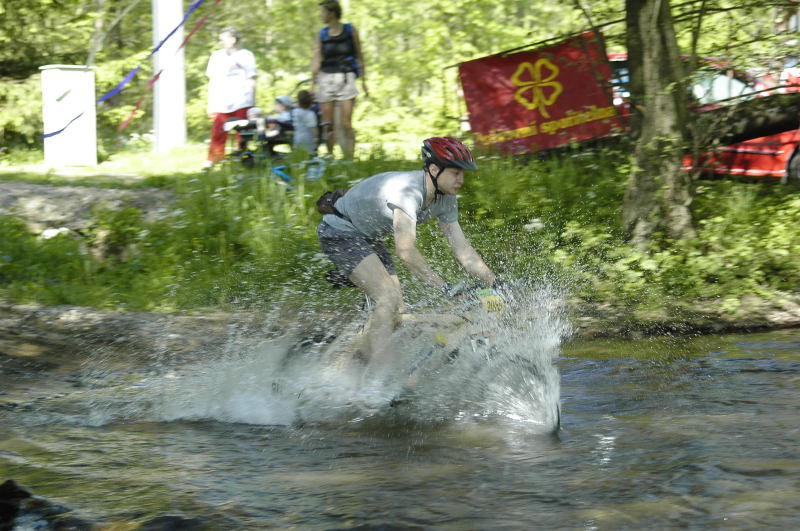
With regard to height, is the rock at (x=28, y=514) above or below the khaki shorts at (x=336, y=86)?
below

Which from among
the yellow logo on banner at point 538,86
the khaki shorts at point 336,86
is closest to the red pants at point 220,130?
the khaki shorts at point 336,86

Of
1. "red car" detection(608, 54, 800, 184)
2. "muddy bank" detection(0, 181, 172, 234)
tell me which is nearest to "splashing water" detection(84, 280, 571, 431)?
"red car" detection(608, 54, 800, 184)

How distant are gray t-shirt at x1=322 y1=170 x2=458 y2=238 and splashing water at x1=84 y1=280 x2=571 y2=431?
0.66m

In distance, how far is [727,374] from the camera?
705 centimetres

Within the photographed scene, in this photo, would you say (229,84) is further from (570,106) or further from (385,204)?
(385,204)

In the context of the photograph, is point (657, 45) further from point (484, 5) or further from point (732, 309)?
point (484, 5)

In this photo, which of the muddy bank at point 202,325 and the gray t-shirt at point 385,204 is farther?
the muddy bank at point 202,325

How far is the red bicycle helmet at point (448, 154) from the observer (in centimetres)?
584

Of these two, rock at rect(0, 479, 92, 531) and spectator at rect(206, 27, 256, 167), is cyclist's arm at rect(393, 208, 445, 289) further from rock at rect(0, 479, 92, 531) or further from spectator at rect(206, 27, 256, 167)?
spectator at rect(206, 27, 256, 167)

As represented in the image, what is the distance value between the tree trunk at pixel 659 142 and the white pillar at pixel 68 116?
8641mm

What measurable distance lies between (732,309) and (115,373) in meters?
5.20

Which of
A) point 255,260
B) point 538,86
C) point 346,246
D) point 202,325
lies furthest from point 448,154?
point 538,86

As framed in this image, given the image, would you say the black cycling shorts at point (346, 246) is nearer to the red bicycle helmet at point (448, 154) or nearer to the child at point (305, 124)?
the red bicycle helmet at point (448, 154)

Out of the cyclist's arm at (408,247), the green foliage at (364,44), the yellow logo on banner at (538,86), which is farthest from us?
the yellow logo on banner at (538,86)
